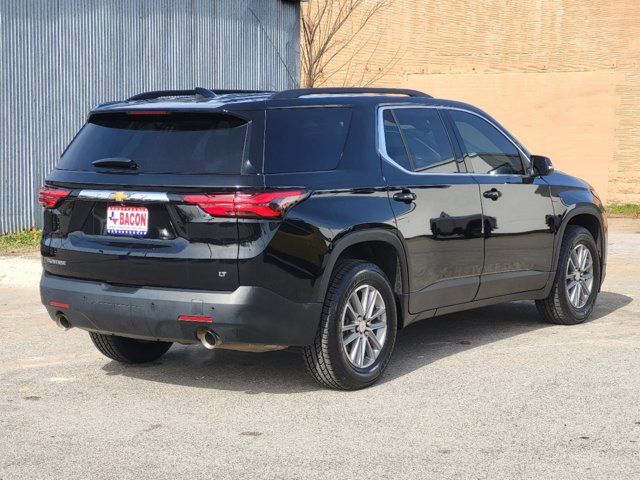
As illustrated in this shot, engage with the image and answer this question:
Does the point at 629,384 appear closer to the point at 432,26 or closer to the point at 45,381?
the point at 45,381


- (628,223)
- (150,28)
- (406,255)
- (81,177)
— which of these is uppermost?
(150,28)

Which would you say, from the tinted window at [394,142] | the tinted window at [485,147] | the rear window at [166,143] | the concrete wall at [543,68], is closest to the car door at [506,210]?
the tinted window at [485,147]

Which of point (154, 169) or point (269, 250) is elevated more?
point (154, 169)

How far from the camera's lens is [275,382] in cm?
693

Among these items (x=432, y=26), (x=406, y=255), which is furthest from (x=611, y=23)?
(x=406, y=255)

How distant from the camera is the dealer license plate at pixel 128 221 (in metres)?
6.28

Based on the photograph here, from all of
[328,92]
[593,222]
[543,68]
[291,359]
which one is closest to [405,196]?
[328,92]

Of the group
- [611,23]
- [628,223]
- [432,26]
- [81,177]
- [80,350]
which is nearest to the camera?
[81,177]

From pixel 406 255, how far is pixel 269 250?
4.18 feet

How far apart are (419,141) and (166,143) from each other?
1867 millimetres

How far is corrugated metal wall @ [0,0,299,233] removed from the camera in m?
15.9

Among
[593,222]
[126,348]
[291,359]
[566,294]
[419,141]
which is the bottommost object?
[291,359]

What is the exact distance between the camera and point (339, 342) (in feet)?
21.2

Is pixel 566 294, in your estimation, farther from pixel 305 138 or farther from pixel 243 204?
pixel 243 204
